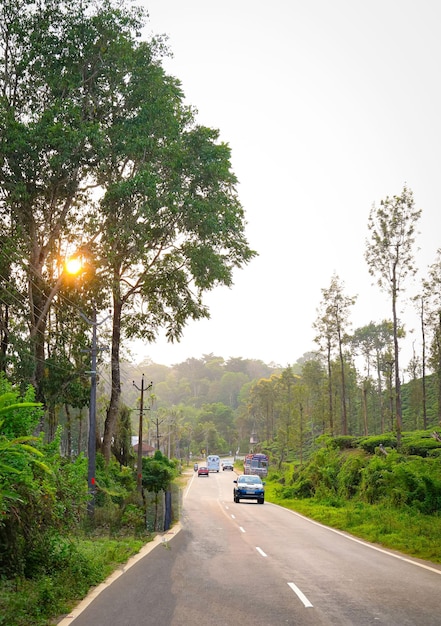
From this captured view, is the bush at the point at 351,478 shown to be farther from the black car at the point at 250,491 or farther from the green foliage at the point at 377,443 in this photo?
the black car at the point at 250,491

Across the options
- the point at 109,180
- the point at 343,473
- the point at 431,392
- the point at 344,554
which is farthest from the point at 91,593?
the point at 431,392

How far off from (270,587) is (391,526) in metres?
11.6

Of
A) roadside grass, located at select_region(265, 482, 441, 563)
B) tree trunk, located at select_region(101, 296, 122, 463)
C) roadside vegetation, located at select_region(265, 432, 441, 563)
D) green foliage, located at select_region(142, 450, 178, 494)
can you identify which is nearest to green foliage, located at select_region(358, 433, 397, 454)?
roadside vegetation, located at select_region(265, 432, 441, 563)

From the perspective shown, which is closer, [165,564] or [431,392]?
[165,564]

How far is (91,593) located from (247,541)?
1029 centimetres

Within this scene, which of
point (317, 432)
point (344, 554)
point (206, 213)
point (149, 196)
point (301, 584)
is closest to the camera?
point (301, 584)

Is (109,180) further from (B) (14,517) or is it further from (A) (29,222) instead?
(B) (14,517)

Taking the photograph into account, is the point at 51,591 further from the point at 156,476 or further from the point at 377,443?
the point at 377,443

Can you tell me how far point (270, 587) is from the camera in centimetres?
1154

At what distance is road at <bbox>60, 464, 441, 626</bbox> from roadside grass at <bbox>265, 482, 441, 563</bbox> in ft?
2.57

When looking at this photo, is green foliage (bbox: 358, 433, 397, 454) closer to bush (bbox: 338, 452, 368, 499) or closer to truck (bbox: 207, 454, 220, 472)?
bush (bbox: 338, 452, 368, 499)

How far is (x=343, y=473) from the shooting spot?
121ft

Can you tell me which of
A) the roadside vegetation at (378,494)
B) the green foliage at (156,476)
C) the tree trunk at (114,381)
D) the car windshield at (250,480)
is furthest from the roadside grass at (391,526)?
the tree trunk at (114,381)

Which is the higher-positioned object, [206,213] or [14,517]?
[206,213]
